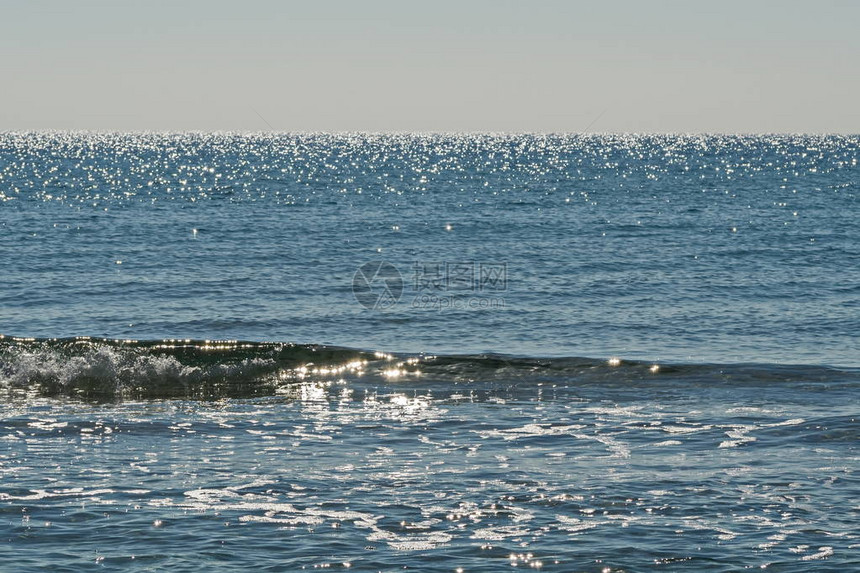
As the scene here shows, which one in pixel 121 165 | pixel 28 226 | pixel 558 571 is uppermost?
pixel 121 165

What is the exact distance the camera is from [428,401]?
1060 inches

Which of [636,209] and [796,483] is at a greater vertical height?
[636,209]

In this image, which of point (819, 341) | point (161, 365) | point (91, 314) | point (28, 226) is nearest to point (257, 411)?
point (161, 365)

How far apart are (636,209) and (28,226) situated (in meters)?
49.5

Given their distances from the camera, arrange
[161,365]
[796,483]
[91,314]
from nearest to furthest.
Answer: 1. [796,483]
2. [161,365]
3. [91,314]

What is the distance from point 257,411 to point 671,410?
10286mm

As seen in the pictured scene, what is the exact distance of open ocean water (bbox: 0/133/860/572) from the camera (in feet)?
53.4

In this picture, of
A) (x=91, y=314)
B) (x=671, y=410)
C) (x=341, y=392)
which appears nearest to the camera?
(x=671, y=410)

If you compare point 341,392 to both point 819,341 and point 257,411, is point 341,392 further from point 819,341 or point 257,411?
point 819,341

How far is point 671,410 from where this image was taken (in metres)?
25.5

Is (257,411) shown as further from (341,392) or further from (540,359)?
(540,359)

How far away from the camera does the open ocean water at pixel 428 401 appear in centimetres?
1627

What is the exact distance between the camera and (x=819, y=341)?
35.2 meters

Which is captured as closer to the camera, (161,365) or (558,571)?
(558,571)
